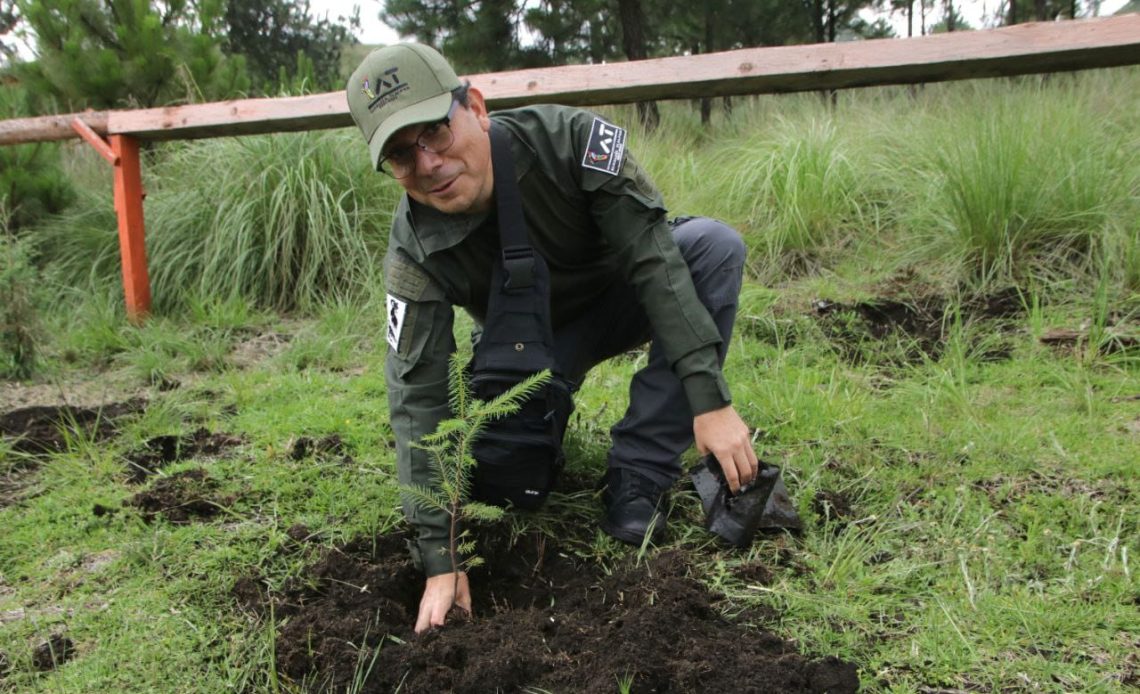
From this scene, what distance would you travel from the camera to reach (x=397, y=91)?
1965 mm

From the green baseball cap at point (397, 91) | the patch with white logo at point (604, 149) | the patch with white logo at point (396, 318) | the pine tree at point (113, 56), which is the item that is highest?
the pine tree at point (113, 56)

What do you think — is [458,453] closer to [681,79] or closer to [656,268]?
[656,268]

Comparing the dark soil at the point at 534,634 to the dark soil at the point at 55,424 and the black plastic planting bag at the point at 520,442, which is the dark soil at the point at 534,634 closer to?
the black plastic planting bag at the point at 520,442

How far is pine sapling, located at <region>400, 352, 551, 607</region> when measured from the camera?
1985 millimetres

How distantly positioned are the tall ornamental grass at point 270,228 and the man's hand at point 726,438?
9.97 feet

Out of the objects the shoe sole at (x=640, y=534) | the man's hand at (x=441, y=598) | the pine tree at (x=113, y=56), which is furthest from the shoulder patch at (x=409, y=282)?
the pine tree at (x=113, y=56)

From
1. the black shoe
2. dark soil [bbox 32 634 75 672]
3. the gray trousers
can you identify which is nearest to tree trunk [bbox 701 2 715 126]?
the gray trousers

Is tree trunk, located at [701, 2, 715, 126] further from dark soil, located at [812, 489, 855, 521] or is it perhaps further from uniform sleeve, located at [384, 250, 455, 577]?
uniform sleeve, located at [384, 250, 455, 577]

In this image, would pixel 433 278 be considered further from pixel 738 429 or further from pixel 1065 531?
pixel 1065 531

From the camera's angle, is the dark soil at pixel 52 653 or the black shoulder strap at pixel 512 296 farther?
the black shoulder strap at pixel 512 296

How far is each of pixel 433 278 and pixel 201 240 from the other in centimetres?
359

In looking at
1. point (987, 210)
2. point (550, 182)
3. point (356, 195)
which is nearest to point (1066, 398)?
point (987, 210)

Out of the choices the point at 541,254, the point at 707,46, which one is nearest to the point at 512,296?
the point at 541,254

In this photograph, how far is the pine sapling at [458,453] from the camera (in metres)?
1.99
